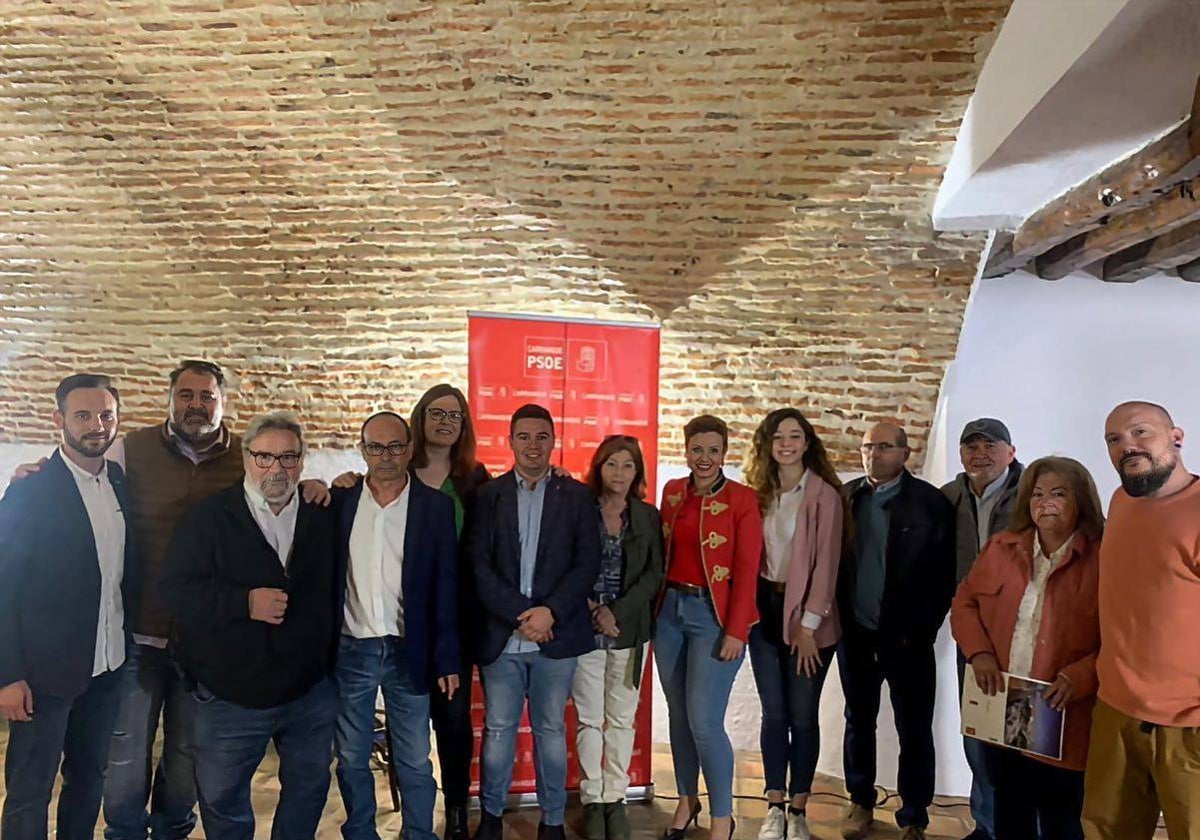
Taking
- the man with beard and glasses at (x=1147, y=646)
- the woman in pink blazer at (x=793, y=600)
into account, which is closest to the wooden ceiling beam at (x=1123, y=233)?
the man with beard and glasses at (x=1147, y=646)

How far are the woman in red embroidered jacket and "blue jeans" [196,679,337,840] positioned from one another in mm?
1183

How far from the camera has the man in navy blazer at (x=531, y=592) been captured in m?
2.74

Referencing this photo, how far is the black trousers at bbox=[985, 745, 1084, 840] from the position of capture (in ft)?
7.87

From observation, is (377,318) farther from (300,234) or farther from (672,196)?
(672,196)

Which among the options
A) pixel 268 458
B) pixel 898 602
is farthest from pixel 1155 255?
pixel 268 458

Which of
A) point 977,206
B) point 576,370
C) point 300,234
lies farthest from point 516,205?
point 977,206

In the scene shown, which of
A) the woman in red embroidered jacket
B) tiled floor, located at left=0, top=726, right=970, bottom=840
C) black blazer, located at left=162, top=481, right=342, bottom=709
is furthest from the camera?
tiled floor, located at left=0, top=726, right=970, bottom=840

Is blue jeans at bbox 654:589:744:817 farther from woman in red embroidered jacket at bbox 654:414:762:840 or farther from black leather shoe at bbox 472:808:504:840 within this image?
black leather shoe at bbox 472:808:504:840

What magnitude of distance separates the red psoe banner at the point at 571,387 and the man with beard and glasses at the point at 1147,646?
5.48 ft

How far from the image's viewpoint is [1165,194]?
2977mm

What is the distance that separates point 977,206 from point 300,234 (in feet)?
9.27

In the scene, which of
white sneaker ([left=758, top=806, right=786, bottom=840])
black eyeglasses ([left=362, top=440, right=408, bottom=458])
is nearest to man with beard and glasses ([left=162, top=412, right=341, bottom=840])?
black eyeglasses ([left=362, top=440, right=408, bottom=458])

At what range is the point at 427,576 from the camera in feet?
8.46

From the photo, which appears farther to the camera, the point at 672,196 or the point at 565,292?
the point at 565,292
